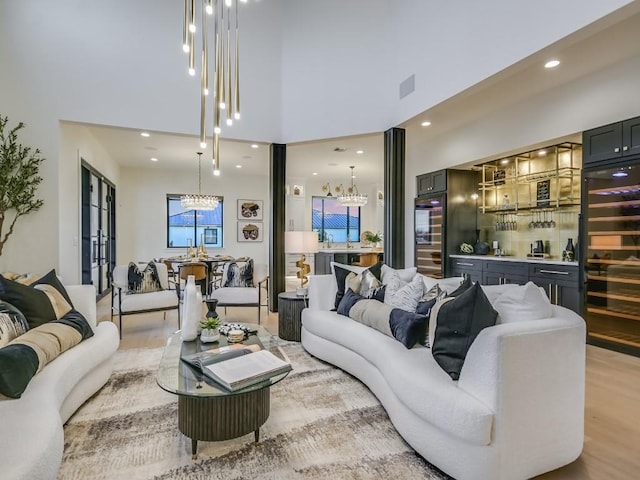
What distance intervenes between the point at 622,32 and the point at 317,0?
364 cm

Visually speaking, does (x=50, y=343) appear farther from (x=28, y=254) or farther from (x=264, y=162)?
(x=264, y=162)

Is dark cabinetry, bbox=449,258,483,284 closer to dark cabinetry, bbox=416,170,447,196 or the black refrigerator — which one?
the black refrigerator

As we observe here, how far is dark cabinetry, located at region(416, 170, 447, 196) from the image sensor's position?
5.80 meters

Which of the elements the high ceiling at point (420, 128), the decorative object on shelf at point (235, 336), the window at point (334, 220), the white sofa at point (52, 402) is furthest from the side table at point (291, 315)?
the window at point (334, 220)

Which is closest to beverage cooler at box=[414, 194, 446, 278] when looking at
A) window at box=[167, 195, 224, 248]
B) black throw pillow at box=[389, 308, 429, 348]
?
black throw pillow at box=[389, 308, 429, 348]

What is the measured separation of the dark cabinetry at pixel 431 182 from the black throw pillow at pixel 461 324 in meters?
4.11

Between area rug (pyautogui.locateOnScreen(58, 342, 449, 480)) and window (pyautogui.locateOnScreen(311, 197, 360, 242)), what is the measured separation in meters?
7.91

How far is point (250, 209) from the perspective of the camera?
966 centimetres

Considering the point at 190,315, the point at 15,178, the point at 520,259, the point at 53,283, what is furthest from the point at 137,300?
the point at 520,259

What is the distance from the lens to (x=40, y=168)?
4.21 meters

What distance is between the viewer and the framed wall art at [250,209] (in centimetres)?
957

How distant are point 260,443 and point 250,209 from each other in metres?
7.96

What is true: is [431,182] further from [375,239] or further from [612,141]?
[375,239]

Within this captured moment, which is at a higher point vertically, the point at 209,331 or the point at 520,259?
the point at 520,259
